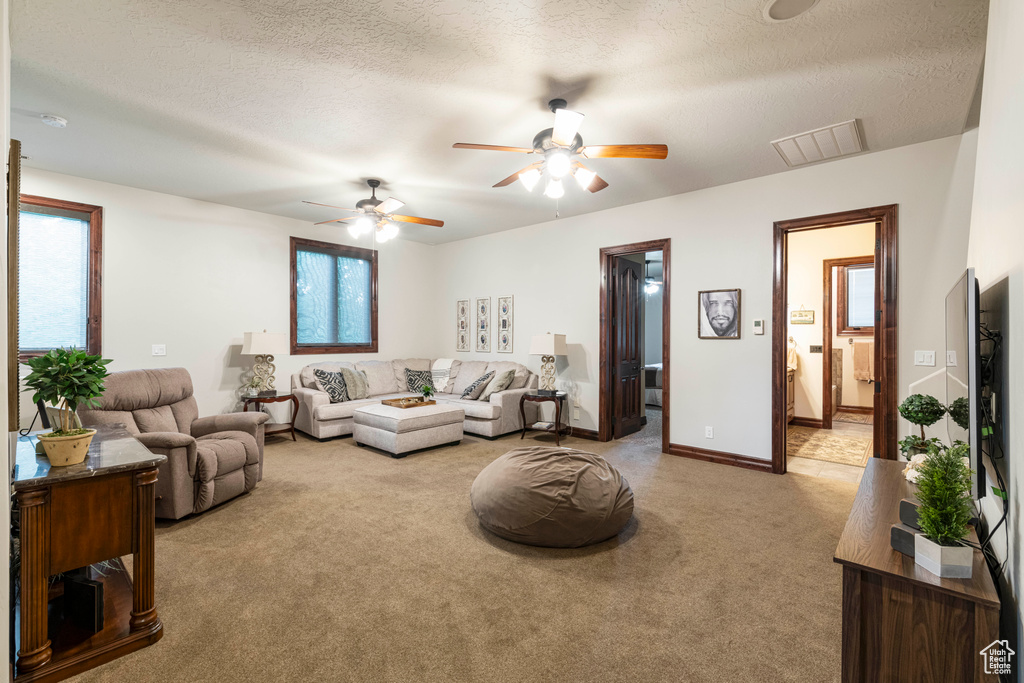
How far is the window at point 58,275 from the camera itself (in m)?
4.31

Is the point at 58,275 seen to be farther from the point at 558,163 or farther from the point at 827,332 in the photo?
the point at 827,332

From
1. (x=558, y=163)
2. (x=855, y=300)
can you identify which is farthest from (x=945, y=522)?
(x=855, y=300)

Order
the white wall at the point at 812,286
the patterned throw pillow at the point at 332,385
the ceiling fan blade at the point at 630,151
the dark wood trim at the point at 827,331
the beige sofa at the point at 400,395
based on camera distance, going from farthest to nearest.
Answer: the white wall at the point at 812,286
the dark wood trim at the point at 827,331
the patterned throw pillow at the point at 332,385
the beige sofa at the point at 400,395
the ceiling fan blade at the point at 630,151

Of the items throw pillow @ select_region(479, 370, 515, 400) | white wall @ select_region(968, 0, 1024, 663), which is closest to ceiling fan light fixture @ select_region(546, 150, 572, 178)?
white wall @ select_region(968, 0, 1024, 663)

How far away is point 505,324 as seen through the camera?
21.7ft

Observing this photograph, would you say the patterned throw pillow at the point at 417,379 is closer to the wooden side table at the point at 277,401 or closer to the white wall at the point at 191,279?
the white wall at the point at 191,279

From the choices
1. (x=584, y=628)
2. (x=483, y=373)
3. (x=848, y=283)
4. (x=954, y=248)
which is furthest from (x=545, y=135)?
(x=848, y=283)

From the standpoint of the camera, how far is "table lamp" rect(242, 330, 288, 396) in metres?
5.26

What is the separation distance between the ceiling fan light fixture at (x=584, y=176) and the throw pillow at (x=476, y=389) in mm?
3368

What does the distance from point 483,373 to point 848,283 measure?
17.9 feet

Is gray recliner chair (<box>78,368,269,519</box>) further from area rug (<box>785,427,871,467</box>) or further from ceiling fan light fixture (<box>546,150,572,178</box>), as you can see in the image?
area rug (<box>785,427,871,467</box>)

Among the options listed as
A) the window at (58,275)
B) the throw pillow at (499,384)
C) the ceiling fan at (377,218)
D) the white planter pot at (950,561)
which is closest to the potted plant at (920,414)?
the white planter pot at (950,561)

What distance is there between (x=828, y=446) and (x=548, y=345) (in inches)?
130

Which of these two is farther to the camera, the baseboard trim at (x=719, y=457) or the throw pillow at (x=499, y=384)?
the throw pillow at (x=499, y=384)
